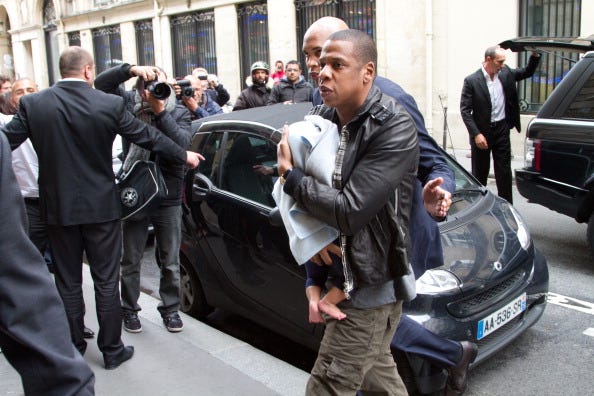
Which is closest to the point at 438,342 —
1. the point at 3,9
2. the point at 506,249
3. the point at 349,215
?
the point at 506,249

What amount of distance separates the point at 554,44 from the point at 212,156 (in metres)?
3.33

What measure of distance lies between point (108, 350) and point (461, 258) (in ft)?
6.57

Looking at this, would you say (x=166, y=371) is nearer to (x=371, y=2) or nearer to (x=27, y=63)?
(x=371, y=2)

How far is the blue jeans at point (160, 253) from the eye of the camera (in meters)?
4.12

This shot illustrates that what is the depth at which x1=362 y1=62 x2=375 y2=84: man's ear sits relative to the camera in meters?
2.25

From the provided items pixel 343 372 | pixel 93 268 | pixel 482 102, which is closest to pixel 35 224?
pixel 93 268

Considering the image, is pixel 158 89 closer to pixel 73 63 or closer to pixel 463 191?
pixel 73 63

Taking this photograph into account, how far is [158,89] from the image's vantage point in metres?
3.80

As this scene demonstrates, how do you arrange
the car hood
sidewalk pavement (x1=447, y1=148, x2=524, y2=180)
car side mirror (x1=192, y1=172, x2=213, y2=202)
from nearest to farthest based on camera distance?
car side mirror (x1=192, y1=172, x2=213, y2=202), the car hood, sidewalk pavement (x1=447, y1=148, x2=524, y2=180)

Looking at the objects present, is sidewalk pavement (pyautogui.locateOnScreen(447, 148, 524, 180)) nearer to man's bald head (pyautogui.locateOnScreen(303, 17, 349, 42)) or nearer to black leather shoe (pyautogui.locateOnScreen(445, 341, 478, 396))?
black leather shoe (pyautogui.locateOnScreen(445, 341, 478, 396))

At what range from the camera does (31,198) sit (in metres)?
4.00

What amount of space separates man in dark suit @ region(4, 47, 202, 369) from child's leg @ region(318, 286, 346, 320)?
5.35 ft

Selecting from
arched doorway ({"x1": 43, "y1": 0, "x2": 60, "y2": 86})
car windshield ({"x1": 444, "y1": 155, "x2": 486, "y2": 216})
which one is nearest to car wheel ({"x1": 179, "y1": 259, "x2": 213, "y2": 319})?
car windshield ({"x1": 444, "y1": 155, "x2": 486, "y2": 216})

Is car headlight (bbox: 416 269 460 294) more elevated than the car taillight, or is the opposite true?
the car taillight
